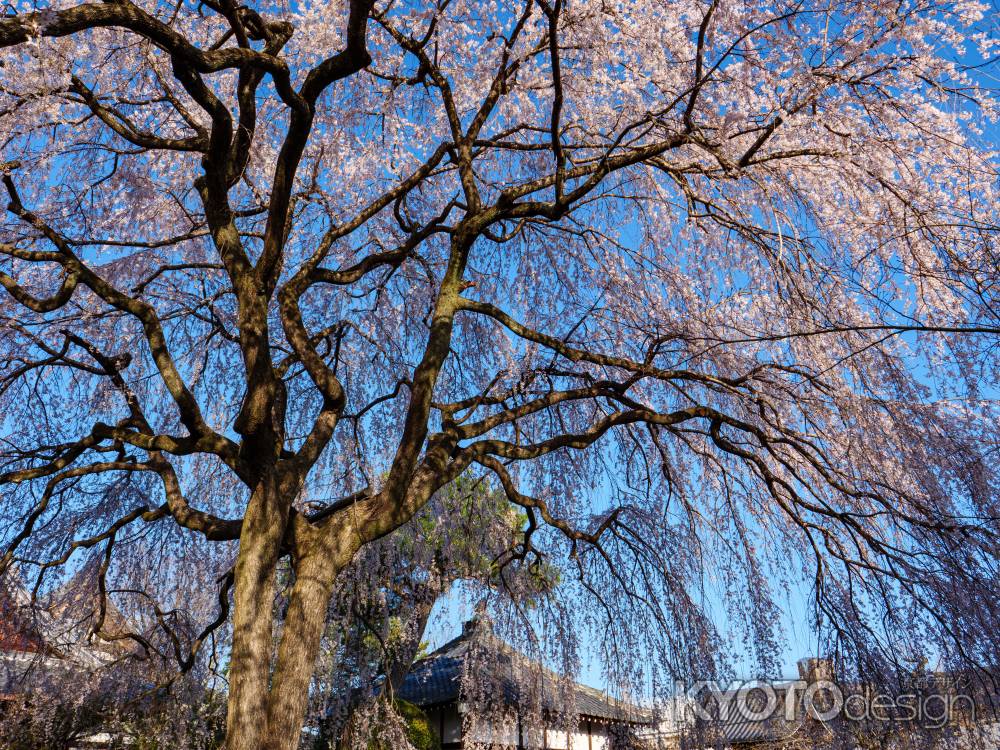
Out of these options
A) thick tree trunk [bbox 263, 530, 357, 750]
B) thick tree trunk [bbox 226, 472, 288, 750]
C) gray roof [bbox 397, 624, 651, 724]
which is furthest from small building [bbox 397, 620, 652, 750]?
thick tree trunk [bbox 226, 472, 288, 750]

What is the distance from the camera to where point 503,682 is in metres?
8.26

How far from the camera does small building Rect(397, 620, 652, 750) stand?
22.5 ft

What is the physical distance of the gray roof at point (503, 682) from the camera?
682 centimetres

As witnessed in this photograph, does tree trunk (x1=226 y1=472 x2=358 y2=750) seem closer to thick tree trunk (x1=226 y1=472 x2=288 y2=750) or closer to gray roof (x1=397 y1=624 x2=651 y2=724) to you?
thick tree trunk (x1=226 y1=472 x2=288 y2=750)

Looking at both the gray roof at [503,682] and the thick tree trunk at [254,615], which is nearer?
the thick tree trunk at [254,615]

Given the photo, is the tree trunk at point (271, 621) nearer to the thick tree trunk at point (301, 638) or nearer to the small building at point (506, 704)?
the thick tree trunk at point (301, 638)

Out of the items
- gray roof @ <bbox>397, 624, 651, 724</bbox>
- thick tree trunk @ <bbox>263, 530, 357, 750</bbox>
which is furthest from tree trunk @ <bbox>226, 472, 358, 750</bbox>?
gray roof @ <bbox>397, 624, 651, 724</bbox>

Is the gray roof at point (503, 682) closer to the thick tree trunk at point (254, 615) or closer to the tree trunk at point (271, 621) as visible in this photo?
the tree trunk at point (271, 621)

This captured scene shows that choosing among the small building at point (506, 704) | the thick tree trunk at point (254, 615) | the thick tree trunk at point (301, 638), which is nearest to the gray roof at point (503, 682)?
the small building at point (506, 704)

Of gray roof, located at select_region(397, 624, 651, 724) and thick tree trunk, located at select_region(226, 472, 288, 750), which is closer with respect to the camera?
thick tree trunk, located at select_region(226, 472, 288, 750)

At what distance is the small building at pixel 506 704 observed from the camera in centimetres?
687

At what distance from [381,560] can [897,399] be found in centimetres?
534

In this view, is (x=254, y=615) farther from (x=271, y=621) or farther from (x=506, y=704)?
(x=506, y=704)

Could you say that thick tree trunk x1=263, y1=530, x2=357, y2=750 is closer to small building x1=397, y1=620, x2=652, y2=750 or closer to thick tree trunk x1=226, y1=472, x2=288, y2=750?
thick tree trunk x1=226, y1=472, x2=288, y2=750
